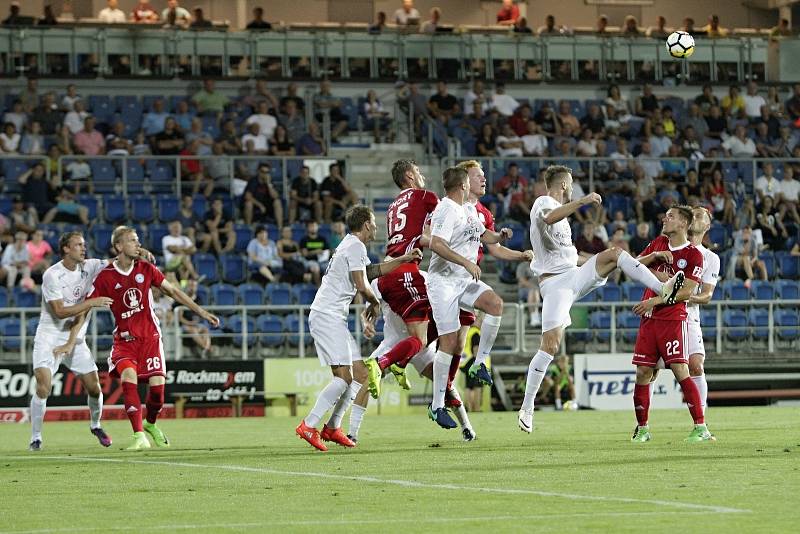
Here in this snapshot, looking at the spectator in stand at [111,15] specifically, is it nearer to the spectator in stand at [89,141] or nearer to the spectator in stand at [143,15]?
the spectator in stand at [143,15]

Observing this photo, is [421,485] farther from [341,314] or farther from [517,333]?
[517,333]

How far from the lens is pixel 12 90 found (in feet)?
100

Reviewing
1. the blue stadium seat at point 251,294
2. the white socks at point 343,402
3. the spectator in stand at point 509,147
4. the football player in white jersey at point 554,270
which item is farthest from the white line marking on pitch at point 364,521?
the spectator in stand at point 509,147

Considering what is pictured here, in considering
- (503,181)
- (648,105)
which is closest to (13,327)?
(503,181)

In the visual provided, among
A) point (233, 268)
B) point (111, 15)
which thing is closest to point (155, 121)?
point (111, 15)

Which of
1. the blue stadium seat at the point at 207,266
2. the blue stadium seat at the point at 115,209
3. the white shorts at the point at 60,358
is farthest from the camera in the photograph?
the blue stadium seat at the point at 115,209

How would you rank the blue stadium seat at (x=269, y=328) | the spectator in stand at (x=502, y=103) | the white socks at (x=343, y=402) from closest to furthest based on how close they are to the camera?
1. the white socks at (x=343, y=402)
2. the blue stadium seat at (x=269, y=328)
3. the spectator in stand at (x=502, y=103)

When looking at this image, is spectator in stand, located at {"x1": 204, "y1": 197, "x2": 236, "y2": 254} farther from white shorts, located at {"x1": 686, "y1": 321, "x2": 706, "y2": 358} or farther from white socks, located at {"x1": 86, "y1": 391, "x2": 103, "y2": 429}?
white shorts, located at {"x1": 686, "y1": 321, "x2": 706, "y2": 358}

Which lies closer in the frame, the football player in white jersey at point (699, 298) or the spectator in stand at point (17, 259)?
the football player in white jersey at point (699, 298)

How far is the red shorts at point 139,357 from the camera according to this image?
14547mm

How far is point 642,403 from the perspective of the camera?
1388cm

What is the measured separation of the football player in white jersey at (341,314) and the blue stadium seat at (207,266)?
12.7m

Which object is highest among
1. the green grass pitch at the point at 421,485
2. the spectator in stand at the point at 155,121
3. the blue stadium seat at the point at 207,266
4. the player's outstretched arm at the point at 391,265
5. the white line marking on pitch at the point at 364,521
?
the spectator in stand at the point at 155,121

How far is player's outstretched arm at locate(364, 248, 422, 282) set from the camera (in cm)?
1321
